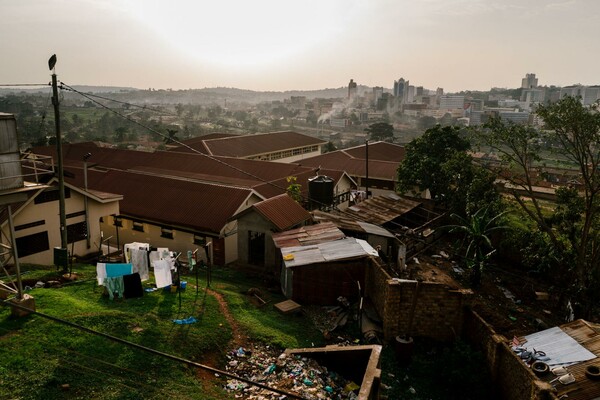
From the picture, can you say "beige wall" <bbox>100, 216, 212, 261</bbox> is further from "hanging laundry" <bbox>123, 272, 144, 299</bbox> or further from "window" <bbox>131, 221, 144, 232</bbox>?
"hanging laundry" <bbox>123, 272, 144, 299</bbox>

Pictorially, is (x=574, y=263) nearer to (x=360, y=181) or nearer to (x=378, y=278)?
(x=378, y=278)

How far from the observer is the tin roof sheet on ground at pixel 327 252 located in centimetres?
1551

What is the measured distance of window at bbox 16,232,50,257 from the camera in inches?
715

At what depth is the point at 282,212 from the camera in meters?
20.5

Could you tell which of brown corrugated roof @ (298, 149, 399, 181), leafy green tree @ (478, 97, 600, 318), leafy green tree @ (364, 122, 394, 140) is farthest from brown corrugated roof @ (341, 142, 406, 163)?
leafy green tree @ (364, 122, 394, 140)

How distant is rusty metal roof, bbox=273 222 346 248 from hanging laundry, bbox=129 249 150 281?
5.38 m

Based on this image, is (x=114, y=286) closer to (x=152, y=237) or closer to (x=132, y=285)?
(x=132, y=285)

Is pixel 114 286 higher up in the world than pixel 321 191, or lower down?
lower down

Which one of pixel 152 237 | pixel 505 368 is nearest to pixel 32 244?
pixel 152 237

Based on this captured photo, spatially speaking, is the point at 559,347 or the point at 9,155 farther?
the point at 559,347

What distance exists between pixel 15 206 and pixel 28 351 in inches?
417

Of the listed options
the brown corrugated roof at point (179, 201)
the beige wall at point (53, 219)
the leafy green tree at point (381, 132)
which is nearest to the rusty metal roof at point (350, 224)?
the brown corrugated roof at point (179, 201)

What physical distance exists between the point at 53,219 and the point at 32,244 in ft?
4.59

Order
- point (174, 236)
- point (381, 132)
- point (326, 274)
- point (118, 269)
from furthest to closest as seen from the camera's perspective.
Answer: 1. point (381, 132)
2. point (174, 236)
3. point (326, 274)
4. point (118, 269)
